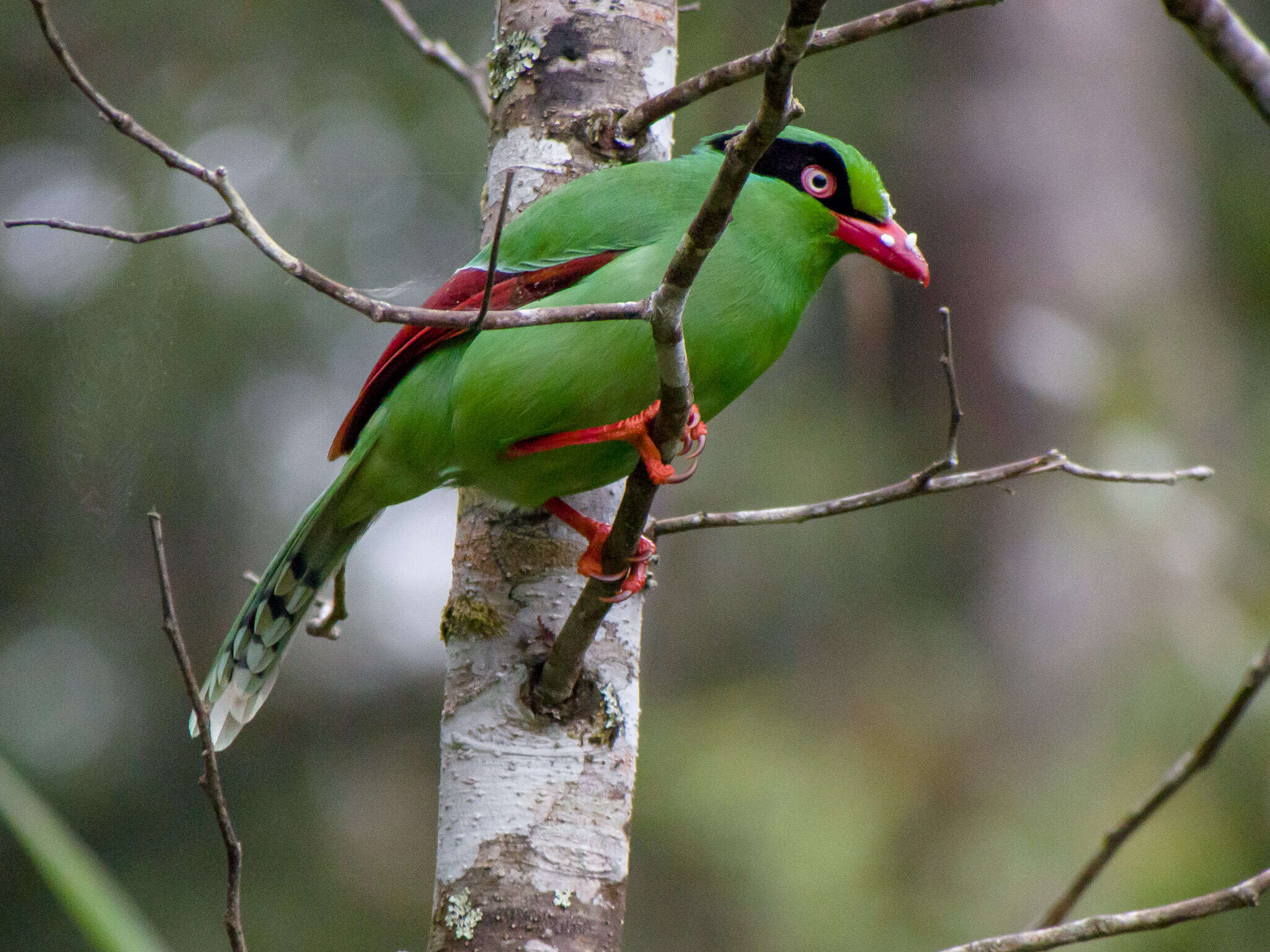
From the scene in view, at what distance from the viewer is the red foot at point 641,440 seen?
241 centimetres

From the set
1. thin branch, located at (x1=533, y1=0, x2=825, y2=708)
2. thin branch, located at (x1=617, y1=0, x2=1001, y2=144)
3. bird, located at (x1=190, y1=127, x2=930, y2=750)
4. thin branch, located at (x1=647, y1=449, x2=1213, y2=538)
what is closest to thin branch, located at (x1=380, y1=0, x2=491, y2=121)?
thin branch, located at (x1=617, y1=0, x2=1001, y2=144)

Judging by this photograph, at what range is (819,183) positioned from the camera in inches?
129

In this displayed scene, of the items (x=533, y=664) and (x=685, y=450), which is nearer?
(x=685, y=450)

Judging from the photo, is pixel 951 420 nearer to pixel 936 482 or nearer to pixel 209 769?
pixel 936 482

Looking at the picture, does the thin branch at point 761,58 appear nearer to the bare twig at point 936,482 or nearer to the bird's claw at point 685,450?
the bare twig at point 936,482

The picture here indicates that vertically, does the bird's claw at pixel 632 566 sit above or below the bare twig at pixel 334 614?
below

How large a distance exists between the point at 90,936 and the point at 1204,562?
21.8 feet

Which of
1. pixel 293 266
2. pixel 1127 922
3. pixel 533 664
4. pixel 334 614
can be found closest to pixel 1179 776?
pixel 1127 922

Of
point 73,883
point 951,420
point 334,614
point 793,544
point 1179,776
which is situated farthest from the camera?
point 793,544

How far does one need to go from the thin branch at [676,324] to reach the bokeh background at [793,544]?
2.79 metres

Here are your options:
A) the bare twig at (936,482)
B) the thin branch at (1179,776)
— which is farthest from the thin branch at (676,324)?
the thin branch at (1179,776)

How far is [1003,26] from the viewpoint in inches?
336

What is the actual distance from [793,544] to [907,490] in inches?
195

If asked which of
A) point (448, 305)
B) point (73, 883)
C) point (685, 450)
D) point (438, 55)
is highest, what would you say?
point (438, 55)
